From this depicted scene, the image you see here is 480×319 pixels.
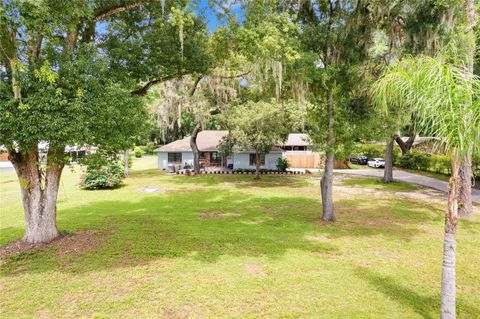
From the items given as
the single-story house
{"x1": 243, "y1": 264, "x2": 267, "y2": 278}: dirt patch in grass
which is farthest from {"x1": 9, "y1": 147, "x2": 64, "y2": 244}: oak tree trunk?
the single-story house

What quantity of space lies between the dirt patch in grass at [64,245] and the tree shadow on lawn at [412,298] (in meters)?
7.74

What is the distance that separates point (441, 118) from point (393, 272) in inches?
181

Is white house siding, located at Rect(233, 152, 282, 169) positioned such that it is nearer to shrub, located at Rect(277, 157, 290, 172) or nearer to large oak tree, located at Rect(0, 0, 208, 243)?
shrub, located at Rect(277, 157, 290, 172)

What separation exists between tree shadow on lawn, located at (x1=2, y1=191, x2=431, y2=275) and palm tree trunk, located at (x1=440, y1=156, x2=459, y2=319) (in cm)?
400

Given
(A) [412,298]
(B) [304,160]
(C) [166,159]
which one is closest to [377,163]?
(B) [304,160]

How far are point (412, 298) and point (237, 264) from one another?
3987 millimetres

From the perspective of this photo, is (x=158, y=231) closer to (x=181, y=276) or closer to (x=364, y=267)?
(x=181, y=276)

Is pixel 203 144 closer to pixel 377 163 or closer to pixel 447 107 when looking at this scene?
pixel 377 163

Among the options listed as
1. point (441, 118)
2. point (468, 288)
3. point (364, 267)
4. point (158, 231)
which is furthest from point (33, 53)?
point (468, 288)

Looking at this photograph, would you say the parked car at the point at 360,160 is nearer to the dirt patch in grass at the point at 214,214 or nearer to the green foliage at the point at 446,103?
the dirt patch in grass at the point at 214,214

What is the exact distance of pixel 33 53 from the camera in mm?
7684

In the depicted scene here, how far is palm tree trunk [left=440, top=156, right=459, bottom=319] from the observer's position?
4.87 metres

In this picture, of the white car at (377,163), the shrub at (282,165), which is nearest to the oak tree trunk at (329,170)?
the shrub at (282,165)

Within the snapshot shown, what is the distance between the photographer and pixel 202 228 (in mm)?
11320
